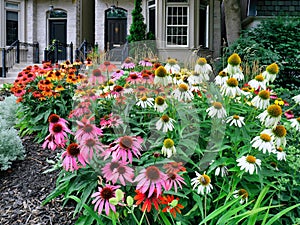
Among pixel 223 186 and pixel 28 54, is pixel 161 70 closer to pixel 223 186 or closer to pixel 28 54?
pixel 223 186

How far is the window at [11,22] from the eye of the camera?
43.0 feet

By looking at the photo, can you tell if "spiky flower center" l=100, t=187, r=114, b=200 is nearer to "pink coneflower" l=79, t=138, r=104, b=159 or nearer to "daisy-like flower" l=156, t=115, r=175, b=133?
"pink coneflower" l=79, t=138, r=104, b=159

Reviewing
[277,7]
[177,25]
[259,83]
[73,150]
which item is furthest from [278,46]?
[73,150]

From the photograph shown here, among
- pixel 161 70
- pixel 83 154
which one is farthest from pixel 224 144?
pixel 83 154

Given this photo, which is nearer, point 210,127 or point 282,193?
point 282,193

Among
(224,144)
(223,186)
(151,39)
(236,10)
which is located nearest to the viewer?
(223,186)

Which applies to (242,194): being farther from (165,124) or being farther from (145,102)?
(145,102)

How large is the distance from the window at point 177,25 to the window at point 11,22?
6.49 meters

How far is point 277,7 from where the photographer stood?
995 centimetres

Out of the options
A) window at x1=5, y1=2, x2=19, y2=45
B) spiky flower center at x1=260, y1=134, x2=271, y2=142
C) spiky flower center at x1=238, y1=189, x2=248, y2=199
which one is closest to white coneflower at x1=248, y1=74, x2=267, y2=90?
spiky flower center at x1=260, y1=134, x2=271, y2=142

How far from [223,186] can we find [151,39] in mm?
9391

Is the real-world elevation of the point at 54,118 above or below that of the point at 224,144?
above

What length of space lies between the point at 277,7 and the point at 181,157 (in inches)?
370

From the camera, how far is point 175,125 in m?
2.17
